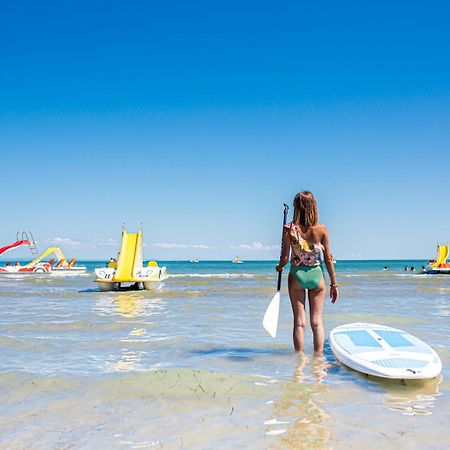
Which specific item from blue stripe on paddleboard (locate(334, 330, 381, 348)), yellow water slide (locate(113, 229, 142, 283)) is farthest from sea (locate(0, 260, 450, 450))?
yellow water slide (locate(113, 229, 142, 283))

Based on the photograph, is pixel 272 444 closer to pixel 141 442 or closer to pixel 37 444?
pixel 141 442

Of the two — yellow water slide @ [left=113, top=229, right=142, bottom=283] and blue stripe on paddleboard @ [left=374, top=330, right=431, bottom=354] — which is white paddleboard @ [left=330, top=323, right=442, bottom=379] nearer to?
blue stripe on paddleboard @ [left=374, top=330, right=431, bottom=354]

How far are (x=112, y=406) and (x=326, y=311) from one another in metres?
9.57

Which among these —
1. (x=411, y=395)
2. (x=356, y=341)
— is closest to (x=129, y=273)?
(x=356, y=341)

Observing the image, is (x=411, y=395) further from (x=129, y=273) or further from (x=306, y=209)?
(x=129, y=273)

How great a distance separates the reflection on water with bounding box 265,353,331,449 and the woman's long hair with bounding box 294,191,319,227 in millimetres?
1828

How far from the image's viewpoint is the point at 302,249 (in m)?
6.32

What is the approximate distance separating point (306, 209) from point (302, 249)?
0.51 m

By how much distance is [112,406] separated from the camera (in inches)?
186

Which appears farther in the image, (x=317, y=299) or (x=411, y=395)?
(x=317, y=299)

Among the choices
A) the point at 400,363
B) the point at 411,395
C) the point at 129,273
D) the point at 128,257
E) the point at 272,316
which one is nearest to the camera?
the point at 411,395

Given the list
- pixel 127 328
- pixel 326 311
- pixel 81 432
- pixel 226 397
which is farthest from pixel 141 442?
pixel 326 311

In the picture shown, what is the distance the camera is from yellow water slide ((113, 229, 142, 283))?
2302cm

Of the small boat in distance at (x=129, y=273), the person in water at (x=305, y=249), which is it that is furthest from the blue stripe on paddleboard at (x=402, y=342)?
the small boat in distance at (x=129, y=273)
